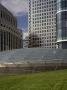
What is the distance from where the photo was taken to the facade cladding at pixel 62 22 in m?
57.9

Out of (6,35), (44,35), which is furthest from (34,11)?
(6,35)

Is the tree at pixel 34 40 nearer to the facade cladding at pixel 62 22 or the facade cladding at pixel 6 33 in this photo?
the facade cladding at pixel 6 33

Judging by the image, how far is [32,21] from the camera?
19612 centimetres

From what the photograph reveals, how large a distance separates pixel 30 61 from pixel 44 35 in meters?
152

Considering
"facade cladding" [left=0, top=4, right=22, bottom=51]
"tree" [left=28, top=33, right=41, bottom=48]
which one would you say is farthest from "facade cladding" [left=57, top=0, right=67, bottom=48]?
"tree" [left=28, top=33, right=41, bottom=48]

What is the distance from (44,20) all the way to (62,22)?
137410mm

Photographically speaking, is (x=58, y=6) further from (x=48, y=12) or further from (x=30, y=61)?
(x=48, y=12)

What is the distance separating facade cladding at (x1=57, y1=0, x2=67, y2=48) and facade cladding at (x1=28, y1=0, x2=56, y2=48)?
12842 centimetres

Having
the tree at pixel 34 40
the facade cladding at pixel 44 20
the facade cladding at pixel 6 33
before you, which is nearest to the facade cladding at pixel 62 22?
the facade cladding at pixel 6 33

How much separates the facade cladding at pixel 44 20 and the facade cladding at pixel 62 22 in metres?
128

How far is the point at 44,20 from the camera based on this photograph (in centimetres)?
19538

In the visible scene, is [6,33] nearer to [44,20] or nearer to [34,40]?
[34,40]

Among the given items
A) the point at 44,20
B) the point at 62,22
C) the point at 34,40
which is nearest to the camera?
the point at 62,22

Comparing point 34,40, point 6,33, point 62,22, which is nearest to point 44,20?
point 34,40
